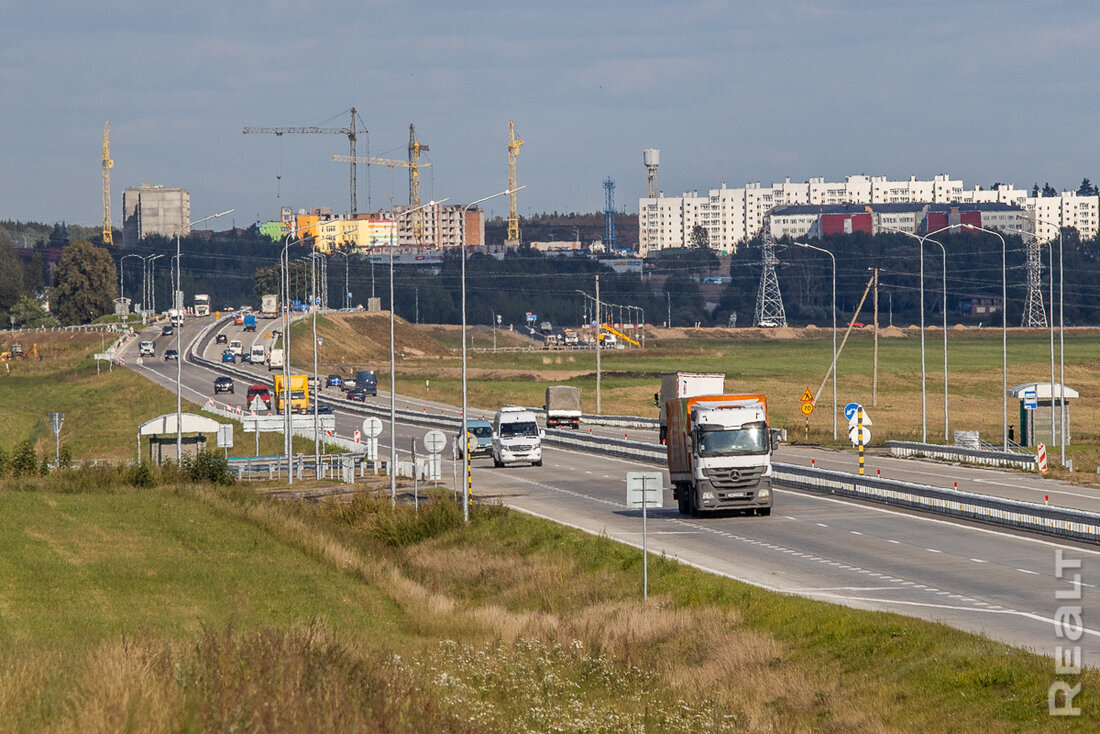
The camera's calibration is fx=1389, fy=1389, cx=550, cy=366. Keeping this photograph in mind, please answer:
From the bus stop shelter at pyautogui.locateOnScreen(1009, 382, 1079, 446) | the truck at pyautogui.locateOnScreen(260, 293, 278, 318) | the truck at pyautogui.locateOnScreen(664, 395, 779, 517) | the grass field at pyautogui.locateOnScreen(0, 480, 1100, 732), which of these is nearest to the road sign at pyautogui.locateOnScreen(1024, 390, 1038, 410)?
the bus stop shelter at pyautogui.locateOnScreen(1009, 382, 1079, 446)

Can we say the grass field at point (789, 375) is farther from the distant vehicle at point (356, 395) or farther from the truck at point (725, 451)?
the truck at point (725, 451)

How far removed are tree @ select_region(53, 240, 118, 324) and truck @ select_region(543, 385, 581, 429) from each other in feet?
405

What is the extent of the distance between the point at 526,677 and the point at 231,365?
116 m

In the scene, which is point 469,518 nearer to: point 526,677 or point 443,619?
point 443,619

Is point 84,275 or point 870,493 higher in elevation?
point 84,275

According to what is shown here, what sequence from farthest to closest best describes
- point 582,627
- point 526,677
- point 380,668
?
1. point 582,627
2. point 526,677
3. point 380,668

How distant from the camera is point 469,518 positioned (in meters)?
39.1

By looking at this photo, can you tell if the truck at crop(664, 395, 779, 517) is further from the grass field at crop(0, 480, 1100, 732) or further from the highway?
the grass field at crop(0, 480, 1100, 732)

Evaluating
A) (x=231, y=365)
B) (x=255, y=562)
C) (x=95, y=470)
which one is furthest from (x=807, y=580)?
(x=231, y=365)

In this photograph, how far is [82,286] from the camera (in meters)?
188

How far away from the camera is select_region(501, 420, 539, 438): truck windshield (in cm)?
5778

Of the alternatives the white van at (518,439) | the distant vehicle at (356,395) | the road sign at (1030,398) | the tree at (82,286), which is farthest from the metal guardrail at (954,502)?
the tree at (82,286)

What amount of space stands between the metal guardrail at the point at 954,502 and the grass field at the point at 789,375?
9.66 meters

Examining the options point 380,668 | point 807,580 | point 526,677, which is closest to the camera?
point 380,668
